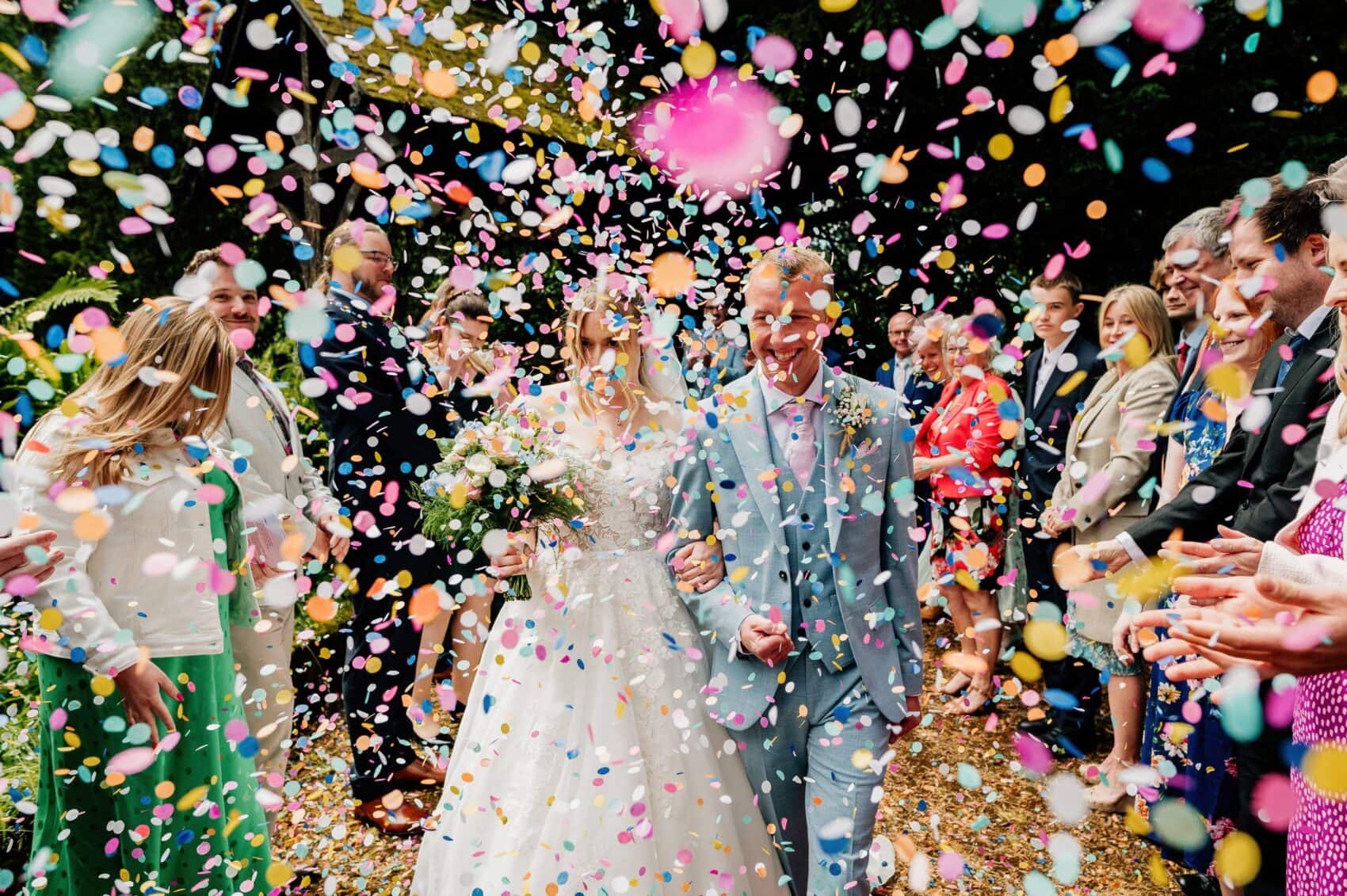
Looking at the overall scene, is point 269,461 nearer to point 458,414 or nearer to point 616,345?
point 458,414

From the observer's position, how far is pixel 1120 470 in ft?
13.1

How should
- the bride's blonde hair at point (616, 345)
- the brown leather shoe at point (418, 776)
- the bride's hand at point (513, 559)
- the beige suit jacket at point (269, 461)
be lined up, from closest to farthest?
1. the bride's hand at point (513, 559)
2. the bride's blonde hair at point (616, 345)
3. the beige suit jacket at point (269, 461)
4. the brown leather shoe at point (418, 776)

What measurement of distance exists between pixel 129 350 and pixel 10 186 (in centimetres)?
55

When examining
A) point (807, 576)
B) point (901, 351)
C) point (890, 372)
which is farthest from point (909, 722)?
point (901, 351)

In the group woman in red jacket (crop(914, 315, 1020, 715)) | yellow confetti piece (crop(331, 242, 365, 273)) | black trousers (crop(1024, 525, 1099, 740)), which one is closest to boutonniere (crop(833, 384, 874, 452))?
woman in red jacket (crop(914, 315, 1020, 715))

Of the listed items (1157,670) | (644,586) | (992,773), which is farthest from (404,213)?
(992,773)

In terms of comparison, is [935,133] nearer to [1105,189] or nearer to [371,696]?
[1105,189]

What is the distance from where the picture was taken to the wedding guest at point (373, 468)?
405 cm

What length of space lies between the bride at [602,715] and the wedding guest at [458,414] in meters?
1.13

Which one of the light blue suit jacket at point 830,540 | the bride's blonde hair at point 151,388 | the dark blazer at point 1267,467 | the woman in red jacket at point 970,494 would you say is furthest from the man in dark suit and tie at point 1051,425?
the bride's blonde hair at point 151,388

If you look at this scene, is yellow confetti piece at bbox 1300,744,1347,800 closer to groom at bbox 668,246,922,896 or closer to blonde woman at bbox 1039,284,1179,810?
groom at bbox 668,246,922,896

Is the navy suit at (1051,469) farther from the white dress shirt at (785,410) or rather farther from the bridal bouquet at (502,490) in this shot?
the bridal bouquet at (502,490)

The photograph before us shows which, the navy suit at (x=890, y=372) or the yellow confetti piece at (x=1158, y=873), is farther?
the navy suit at (x=890, y=372)

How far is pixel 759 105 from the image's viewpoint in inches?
316
